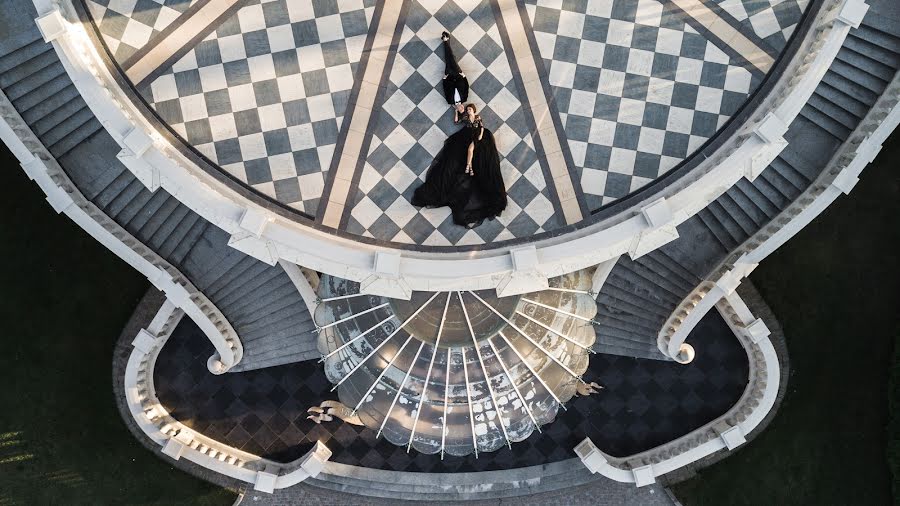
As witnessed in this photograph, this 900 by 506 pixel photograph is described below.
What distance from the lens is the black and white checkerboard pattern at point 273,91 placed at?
1680 cm

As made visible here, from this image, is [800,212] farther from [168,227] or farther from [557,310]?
[168,227]

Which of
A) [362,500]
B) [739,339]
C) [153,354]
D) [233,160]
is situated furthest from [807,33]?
[153,354]

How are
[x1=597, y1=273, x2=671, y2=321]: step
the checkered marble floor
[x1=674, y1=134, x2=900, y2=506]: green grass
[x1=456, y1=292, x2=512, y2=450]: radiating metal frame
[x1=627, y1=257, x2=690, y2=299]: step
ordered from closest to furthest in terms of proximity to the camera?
[x1=456, y1=292, x2=512, y2=450]: radiating metal frame < [x1=627, y1=257, x2=690, y2=299]: step < [x1=597, y1=273, x2=671, y2=321]: step < [x1=674, y1=134, x2=900, y2=506]: green grass < the checkered marble floor

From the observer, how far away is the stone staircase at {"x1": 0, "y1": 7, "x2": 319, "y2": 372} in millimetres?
17734

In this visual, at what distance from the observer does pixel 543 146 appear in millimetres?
17078

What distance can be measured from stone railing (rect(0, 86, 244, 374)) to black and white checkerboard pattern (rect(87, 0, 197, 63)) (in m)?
3.46

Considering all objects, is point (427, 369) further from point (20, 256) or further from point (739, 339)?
point (20, 256)

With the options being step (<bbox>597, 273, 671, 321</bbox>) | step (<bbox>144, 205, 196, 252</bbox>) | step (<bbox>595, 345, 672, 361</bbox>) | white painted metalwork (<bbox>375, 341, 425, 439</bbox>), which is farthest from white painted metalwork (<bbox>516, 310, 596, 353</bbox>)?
step (<bbox>144, 205, 196, 252</bbox>)

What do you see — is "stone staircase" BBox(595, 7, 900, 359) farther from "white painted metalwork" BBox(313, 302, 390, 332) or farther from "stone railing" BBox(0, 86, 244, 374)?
"stone railing" BBox(0, 86, 244, 374)

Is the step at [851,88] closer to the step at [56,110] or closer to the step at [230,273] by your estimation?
the step at [230,273]

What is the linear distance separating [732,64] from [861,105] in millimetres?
4162

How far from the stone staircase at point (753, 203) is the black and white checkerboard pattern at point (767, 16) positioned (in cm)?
208

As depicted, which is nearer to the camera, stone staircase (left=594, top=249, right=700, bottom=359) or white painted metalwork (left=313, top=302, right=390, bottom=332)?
white painted metalwork (left=313, top=302, right=390, bottom=332)

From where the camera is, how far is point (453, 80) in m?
16.4
